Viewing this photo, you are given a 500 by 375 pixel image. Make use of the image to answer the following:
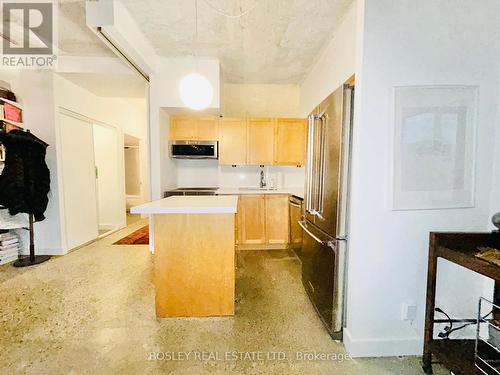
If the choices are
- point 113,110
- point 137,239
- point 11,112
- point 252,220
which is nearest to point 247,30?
point 252,220

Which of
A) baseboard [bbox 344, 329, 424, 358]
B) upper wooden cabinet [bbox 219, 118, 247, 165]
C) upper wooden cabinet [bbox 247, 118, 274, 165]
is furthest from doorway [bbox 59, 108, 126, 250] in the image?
baseboard [bbox 344, 329, 424, 358]

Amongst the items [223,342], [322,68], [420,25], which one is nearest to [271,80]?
Result: [322,68]

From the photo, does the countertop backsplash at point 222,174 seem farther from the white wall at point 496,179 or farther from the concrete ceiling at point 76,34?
the white wall at point 496,179

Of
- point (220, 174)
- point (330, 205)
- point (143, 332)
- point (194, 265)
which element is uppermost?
point (220, 174)

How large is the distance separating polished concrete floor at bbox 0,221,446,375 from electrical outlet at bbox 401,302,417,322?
282 millimetres

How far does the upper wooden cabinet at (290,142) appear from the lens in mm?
3885

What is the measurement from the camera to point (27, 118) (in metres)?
3.15

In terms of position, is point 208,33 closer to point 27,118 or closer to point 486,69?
point 486,69

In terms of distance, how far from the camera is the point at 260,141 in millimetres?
3875

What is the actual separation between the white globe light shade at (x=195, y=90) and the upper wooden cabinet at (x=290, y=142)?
78.7 inches

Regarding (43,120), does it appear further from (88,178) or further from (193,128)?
(193,128)

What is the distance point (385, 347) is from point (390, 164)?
1.26 meters

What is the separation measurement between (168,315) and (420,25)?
2.87m

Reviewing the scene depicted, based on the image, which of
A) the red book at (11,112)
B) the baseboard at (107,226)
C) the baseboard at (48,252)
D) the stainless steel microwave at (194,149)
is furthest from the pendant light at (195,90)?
the baseboard at (107,226)
